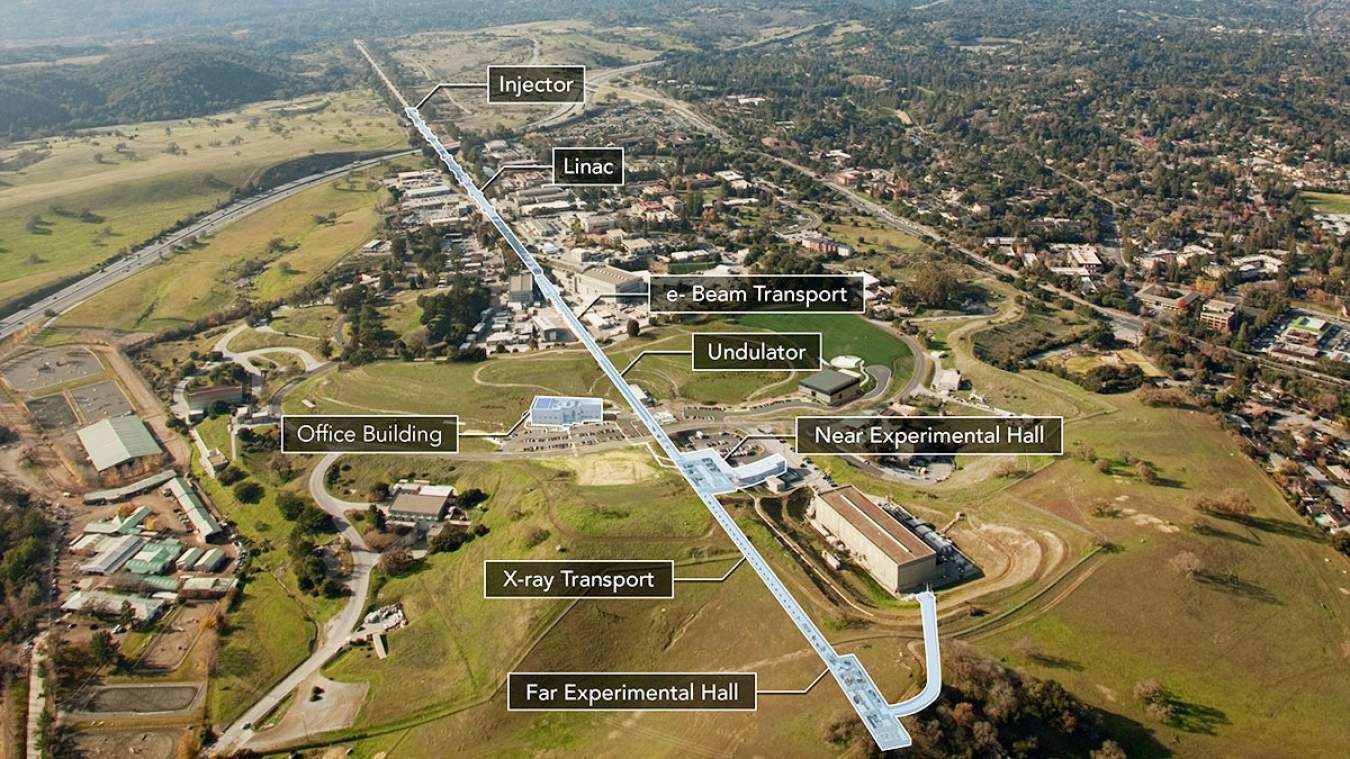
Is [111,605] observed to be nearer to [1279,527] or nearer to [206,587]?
[206,587]

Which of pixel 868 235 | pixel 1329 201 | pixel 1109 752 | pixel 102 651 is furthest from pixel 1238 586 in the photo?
pixel 1329 201

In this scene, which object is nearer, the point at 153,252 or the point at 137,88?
the point at 153,252

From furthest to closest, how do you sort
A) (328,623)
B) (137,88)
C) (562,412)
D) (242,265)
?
1. (137,88)
2. (242,265)
3. (562,412)
4. (328,623)

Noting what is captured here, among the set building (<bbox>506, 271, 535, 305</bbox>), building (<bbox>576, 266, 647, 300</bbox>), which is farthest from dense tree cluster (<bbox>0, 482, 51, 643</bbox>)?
building (<bbox>576, 266, 647, 300</bbox>)

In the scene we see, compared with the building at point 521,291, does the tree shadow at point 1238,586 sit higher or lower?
lower

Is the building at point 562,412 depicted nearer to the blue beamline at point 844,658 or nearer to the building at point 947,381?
the blue beamline at point 844,658

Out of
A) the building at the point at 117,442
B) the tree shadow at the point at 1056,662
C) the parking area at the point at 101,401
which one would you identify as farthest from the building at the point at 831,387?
the parking area at the point at 101,401

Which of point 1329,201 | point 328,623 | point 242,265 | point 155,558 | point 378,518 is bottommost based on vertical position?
point 328,623
